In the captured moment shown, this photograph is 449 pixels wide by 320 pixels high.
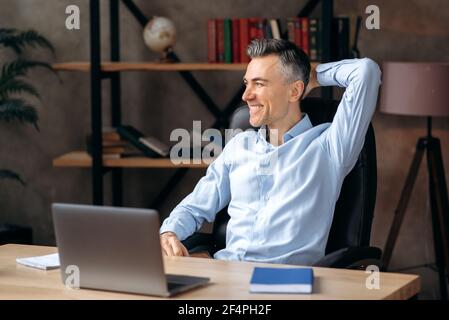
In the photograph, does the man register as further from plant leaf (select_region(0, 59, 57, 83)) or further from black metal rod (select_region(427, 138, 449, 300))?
plant leaf (select_region(0, 59, 57, 83))

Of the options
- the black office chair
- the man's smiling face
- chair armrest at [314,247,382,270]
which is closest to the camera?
chair armrest at [314,247,382,270]

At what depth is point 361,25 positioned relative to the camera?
4.54 meters

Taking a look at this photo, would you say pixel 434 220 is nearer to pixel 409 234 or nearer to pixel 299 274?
pixel 409 234

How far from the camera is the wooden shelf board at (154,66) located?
4.25 meters

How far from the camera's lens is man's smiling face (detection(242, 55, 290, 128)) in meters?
2.81

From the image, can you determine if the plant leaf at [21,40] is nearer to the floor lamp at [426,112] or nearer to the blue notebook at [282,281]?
the floor lamp at [426,112]

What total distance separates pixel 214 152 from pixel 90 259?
7.77 ft

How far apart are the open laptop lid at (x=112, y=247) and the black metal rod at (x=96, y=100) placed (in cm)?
230

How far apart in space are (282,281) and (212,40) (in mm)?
2466

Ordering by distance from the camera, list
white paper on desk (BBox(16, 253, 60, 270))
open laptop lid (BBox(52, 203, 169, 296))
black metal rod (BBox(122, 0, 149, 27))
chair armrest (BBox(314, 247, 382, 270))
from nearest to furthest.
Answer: open laptop lid (BBox(52, 203, 169, 296))
white paper on desk (BBox(16, 253, 60, 270))
chair armrest (BBox(314, 247, 382, 270))
black metal rod (BBox(122, 0, 149, 27))

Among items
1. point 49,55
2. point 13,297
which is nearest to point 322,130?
point 13,297

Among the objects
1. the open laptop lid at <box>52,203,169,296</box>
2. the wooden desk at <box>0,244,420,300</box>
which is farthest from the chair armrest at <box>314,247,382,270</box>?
the open laptop lid at <box>52,203,169,296</box>

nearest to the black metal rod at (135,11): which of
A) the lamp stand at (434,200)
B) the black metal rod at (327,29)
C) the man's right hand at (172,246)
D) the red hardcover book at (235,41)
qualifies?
the red hardcover book at (235,41)
